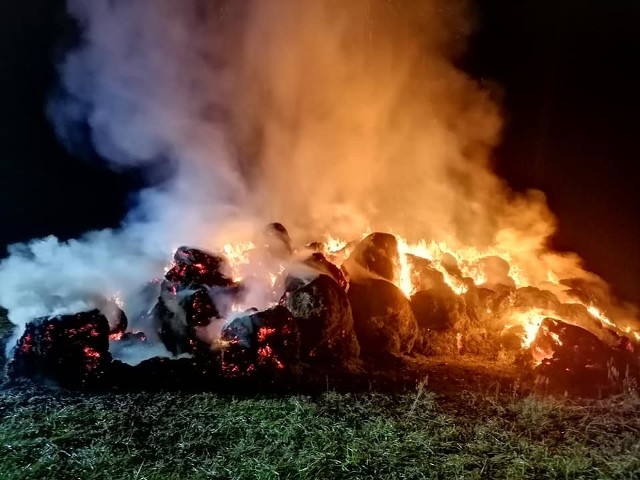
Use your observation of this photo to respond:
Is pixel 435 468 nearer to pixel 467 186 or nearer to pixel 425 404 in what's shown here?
pixel 425 404

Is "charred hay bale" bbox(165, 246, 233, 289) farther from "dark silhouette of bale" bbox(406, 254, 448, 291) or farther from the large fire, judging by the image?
"dark silhouette of bale" bbox(406, 254, 448, 291)

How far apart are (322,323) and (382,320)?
6.29 ft

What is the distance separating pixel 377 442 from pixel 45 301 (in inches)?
366

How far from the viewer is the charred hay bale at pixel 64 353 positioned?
423 inches

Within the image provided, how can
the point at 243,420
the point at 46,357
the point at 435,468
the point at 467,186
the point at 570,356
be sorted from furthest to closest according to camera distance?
the point at 467,186
the point at 570,356
the point at 46,357
the point at 243,420
the point at 435,468

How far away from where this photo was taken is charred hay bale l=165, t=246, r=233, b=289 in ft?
45.8

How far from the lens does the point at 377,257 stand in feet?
49.3

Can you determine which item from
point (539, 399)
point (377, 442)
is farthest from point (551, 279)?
point (377, 442)

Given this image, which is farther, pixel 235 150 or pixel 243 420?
pixel 235 150

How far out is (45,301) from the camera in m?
12.4

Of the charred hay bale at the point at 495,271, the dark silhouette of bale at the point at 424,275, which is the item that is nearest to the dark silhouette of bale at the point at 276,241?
the dark silhouette of bale at the point at 424,275

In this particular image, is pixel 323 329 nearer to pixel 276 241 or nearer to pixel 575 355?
pixel 276 241

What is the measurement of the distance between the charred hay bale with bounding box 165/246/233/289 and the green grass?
4.53 m

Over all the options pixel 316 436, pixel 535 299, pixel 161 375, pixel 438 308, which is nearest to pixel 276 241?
pixel 438 308
